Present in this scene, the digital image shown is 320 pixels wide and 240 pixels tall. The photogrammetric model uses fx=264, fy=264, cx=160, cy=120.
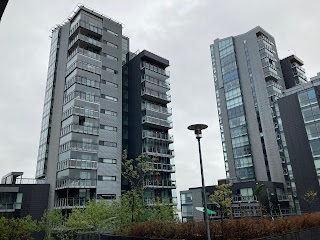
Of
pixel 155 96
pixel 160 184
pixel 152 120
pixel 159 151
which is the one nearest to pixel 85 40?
pixel 155 96

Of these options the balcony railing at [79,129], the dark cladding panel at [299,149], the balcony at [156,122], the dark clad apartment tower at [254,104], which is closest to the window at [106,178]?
the balcony railing at [79,129]

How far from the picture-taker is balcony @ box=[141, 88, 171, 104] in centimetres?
5938

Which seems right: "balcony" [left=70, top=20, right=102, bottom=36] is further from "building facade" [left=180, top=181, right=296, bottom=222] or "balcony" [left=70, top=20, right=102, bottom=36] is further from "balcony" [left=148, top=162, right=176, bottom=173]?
"building facade" [left=180, top=181, right=296, bottom=222]

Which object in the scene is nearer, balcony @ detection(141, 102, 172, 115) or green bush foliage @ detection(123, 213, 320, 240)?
green bush foliage @ detection(123, 213, 320, 240)

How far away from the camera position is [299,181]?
5241 centimetres

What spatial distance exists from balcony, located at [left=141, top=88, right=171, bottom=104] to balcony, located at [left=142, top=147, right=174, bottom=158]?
11.7 metres

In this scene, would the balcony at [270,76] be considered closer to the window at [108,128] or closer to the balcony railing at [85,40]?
the window at [108,128]

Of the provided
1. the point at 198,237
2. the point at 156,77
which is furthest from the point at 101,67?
the point at 198,237

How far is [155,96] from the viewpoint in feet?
198

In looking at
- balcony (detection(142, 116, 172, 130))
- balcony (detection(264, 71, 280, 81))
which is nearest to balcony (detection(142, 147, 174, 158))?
balcony (detection(142, 116, 172, 130))

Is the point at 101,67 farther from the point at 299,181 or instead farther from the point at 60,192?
the point at 299,181

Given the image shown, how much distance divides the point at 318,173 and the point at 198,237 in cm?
4384

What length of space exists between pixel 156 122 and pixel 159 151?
6369 millimetres

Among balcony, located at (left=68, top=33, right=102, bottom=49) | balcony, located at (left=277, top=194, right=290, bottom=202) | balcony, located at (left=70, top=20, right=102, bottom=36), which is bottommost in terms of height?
balcony, located at (left=277, top=194, right=290, bottom=202)
